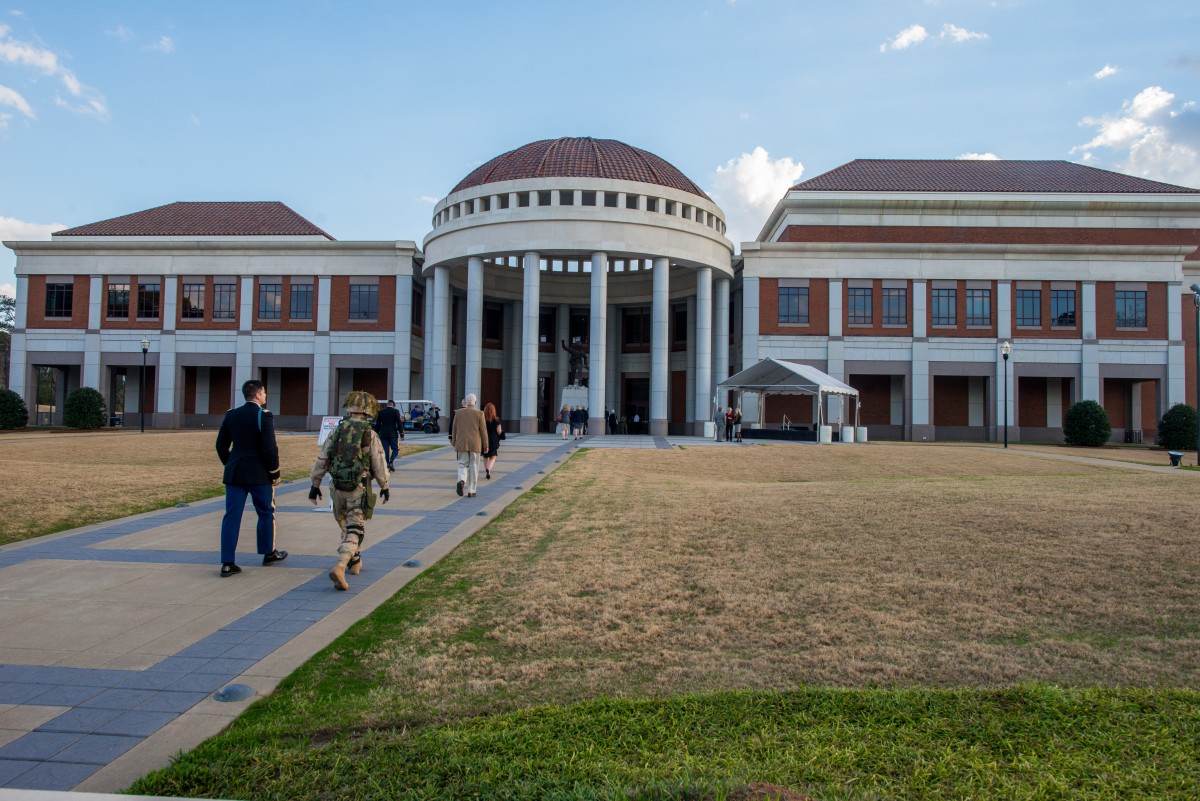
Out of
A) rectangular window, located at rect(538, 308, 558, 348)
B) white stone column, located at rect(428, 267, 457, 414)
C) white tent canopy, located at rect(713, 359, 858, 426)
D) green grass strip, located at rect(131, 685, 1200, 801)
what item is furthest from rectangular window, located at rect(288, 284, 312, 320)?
green grass strip, located at rect(131, 685, 1200, 801)

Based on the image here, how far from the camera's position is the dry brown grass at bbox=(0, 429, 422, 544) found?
11.5 m

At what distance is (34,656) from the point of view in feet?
17.9

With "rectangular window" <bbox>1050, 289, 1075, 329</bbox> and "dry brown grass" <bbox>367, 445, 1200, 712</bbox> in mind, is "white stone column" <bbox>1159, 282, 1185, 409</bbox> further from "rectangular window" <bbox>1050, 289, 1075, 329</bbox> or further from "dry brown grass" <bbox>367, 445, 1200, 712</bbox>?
"dry brown grass" <bbox>367, 445, 1200, 712</bbox>

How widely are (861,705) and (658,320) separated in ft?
129

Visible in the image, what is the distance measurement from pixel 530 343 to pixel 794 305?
16.0m

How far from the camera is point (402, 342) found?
47.0 meters

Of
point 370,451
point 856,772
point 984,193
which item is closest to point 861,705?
point 856,772

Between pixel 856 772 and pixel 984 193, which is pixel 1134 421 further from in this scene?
pixel 856 772

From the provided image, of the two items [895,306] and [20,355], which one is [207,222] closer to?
[20,355]

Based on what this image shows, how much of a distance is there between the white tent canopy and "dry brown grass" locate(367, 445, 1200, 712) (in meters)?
21.8

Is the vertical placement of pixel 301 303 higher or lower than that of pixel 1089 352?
higher

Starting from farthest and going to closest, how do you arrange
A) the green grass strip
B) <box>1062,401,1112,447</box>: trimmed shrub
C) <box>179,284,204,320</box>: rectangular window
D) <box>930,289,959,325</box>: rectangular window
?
<box>179,284,204,320</box>: rectangular window → <box>930,289,959,325</box>: rectangular window → <box>1062,401,1112,447</box>: trimmed shrub → the green grass strip

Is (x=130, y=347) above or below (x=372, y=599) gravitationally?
above

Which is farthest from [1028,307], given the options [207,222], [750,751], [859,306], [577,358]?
[207,222]
